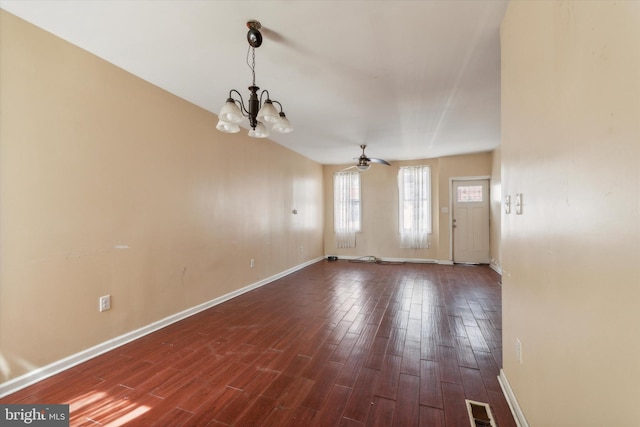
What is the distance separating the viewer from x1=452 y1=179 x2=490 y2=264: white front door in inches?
236

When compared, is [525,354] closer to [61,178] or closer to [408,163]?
[61,178]

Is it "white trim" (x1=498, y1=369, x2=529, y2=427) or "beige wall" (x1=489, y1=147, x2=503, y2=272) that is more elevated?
"beige wall" (x1=489, y1=147, x2=503, y2=272)

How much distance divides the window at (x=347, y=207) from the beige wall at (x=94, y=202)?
3.84 m

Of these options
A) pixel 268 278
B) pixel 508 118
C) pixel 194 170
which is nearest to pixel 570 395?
pixel 508 118

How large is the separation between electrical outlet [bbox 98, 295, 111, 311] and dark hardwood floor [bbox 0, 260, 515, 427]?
0.40 metres

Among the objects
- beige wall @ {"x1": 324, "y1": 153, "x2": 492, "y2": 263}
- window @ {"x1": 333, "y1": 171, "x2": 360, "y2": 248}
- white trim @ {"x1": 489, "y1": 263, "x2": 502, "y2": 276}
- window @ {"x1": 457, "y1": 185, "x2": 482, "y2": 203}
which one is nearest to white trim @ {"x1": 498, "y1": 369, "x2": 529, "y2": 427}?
white trim @ {"x1": 489, "y1": 263, "x2": 502, "y2": 276}

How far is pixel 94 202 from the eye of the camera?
223 centimetres

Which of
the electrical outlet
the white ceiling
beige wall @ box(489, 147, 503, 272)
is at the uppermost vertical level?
the white ceiling

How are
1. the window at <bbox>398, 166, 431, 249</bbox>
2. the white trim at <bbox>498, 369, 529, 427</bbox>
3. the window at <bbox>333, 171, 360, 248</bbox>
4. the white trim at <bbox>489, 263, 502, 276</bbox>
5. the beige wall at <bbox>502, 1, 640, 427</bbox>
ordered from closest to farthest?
the beige wall at <bbox>502, 1, 640, 427</bbox> → the white trim at <bbox>498, 369, 529, 427</bbox> → the white trim at <bbox>489, 263, 502, 276</bbox> → the window at <bbox>398, 166, 431, 249</bbox> → the window at <bbox>333, 171, 360, 248</bbox>

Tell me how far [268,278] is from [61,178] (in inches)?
125

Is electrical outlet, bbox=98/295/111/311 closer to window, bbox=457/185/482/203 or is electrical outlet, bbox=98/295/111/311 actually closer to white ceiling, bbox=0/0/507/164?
white ceiling, bbox=0/0/507/164

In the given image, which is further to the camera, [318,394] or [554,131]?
[318,394]

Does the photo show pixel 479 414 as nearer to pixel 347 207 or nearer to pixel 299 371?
pixel 299 371

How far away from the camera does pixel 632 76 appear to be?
2.06 feet
